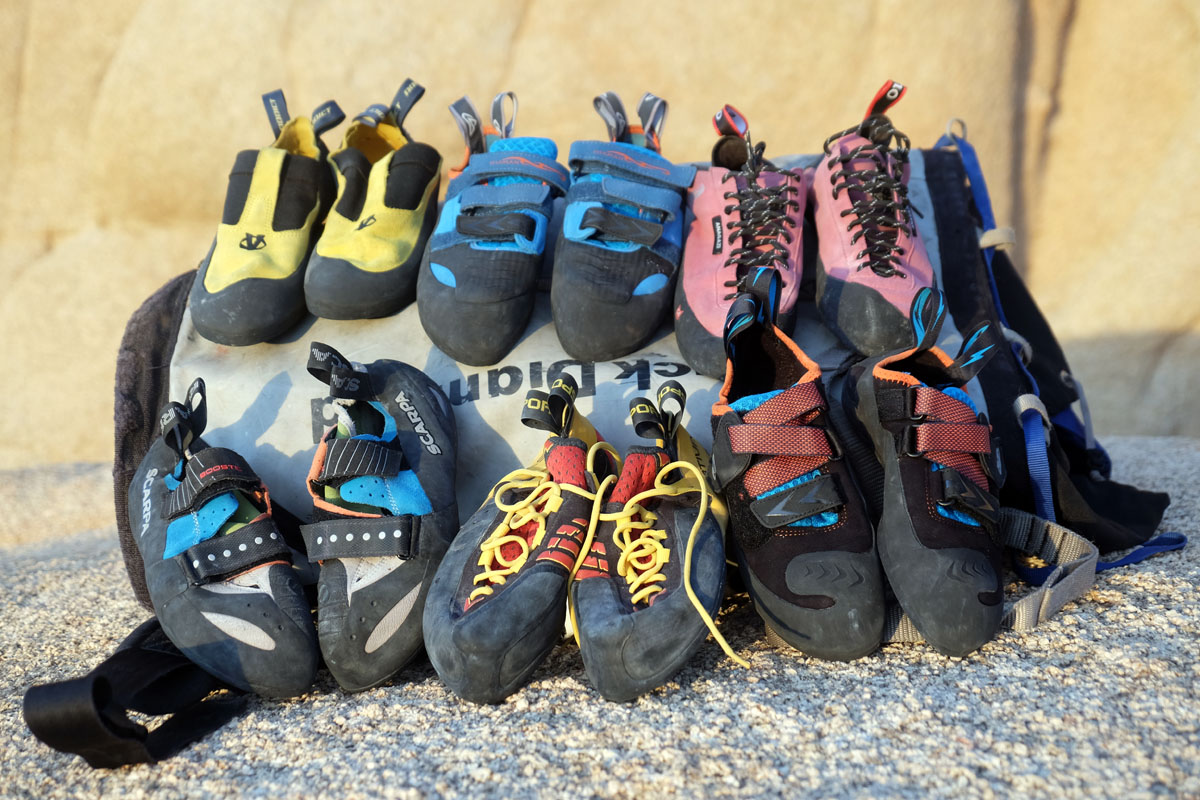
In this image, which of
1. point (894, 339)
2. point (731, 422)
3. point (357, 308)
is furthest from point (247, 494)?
point (894, 339)

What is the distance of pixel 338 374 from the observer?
1.46m

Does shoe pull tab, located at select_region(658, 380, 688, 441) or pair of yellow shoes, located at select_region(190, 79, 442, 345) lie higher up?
pair of yellow shoes, located at select_region(190, 79, 442, 345)

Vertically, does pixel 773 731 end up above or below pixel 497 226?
below

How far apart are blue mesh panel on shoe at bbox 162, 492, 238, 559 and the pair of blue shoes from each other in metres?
0.52

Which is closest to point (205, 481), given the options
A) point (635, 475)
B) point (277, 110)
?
point (635, 475)

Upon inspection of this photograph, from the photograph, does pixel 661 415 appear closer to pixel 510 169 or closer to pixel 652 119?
pixel 510 169

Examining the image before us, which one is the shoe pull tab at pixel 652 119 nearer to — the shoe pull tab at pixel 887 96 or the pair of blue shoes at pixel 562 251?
the pair of blue shoes at pixel 562 251

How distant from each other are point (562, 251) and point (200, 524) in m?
0.85

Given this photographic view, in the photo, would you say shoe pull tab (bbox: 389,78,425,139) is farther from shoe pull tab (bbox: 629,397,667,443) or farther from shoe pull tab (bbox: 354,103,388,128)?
shoe pull tab (bbox: 629,397,667,443)

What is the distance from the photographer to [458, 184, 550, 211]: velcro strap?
1.80m

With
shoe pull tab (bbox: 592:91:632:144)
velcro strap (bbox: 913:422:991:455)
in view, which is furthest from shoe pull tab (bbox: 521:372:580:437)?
shoe pull tab (bbox: 592:91:632:144)

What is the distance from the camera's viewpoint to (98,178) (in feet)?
14.9

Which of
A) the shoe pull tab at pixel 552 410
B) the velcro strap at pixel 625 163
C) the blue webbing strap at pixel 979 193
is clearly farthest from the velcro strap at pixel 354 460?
the blue webbing strap at pixel 979 193

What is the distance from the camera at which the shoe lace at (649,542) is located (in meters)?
1.19
